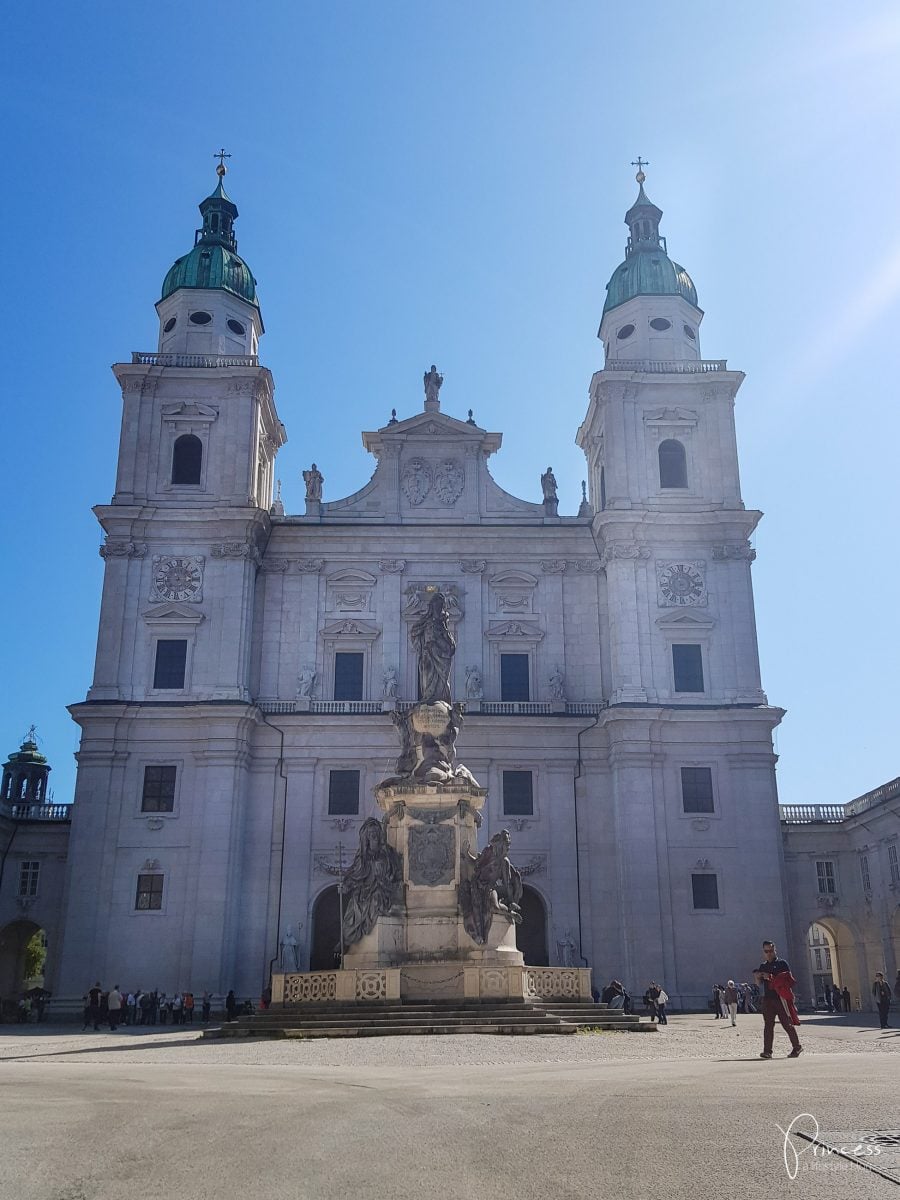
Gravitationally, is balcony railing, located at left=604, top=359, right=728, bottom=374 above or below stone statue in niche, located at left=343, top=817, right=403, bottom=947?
above

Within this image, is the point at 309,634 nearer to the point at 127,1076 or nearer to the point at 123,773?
the point at 123,773

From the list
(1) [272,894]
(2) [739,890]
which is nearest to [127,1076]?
(1) [272,894]

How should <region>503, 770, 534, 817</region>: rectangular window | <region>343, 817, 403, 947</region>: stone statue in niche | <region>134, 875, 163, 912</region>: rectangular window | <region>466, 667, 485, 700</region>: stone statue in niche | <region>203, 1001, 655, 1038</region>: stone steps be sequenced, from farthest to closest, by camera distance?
<region>466, 667, 485, 700</region>: stone statue in niche, <region>503, 770, 534, 817</region>: rectangular window, <region>134, 875, 163, 912</region>: rectangular window, <region>343, 817, 403, 947</region>: stone statue in niche, <region>203, 1001, 655, 1038</region>: stone steps

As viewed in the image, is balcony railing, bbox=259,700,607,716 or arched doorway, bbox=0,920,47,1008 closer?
balcony railing, bbox=259,700,607,716

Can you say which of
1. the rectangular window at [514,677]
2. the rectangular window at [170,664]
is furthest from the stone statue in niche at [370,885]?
the rectangular window at [170,664]

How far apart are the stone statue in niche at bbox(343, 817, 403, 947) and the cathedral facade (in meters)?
13.7

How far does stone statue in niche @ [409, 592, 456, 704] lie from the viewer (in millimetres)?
25906

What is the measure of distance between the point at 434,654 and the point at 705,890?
16.7m

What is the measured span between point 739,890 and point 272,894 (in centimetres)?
1503

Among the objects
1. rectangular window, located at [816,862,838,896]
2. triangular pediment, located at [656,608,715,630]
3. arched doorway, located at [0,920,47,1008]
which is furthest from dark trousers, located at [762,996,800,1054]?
arched doorway, located at [0,920,47,1008]

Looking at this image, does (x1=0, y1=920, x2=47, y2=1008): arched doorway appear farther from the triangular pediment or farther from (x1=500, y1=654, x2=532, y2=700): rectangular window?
the triangular pediment

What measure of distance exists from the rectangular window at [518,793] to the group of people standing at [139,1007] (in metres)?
11.3

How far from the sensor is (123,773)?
38.6 metres

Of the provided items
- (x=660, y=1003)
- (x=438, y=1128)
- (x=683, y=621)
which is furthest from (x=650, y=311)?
(x=438, y=1128)
